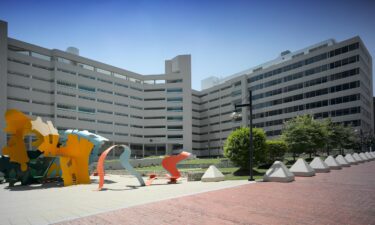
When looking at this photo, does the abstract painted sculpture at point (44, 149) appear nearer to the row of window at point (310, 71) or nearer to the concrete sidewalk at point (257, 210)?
the concrete sidewalk at point (257, 210)

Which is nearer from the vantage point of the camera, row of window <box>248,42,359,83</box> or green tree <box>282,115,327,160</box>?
green tree <box>282,115,327,160</box>

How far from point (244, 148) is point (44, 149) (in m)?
17.6

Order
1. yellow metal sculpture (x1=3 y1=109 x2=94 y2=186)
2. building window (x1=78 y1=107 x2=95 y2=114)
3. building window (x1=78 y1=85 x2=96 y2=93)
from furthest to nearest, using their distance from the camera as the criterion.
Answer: building window (x1=78 y1=85 x2=96 y2=93) < building window (x1=78 y1=107 x2=95 y2=114) < yellow metal sculpture (x1=3 y1=109 x2=94 y2=186)

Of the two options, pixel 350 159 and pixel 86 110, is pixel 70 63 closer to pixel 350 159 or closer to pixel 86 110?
pixel 86 110

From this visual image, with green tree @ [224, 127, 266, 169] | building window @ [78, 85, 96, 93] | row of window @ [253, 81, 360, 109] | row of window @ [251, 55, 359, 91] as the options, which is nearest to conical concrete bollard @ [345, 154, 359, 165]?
green tree @ [224, 127, 266, 169]

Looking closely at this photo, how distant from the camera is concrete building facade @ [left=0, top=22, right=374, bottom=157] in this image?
221 feet

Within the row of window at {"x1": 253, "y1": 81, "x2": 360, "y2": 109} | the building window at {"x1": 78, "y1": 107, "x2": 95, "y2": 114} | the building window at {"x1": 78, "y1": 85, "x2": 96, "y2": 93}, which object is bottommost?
the building window at {"x1": 78, "y1": 107, "x2": 95, "y2": 114}

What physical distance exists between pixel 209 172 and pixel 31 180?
15732 mm

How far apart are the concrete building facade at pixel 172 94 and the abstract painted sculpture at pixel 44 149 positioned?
45.6 meters

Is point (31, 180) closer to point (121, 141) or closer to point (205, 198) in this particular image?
point (205, 198)

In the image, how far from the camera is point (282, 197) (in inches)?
482

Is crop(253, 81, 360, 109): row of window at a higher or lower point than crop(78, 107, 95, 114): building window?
higher

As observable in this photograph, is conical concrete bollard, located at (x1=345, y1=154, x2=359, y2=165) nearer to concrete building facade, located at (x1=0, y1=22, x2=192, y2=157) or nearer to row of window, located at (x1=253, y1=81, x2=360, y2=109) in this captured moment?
row of window, located at (x1=253, y1=81, x2=360, y2=109)

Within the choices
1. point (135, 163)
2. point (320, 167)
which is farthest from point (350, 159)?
point (135, 163)
